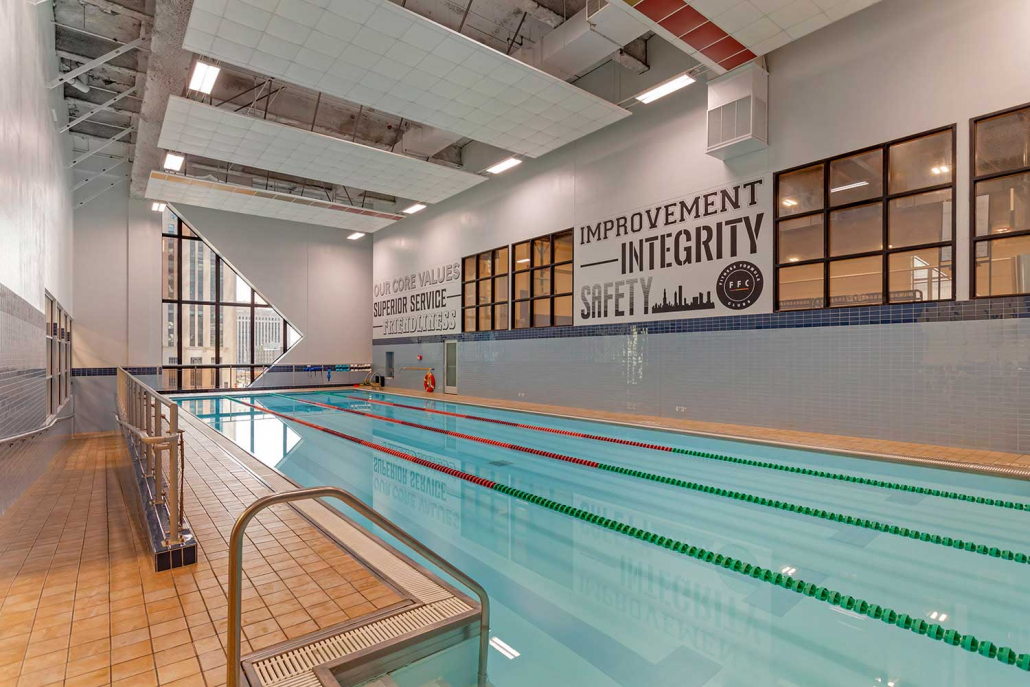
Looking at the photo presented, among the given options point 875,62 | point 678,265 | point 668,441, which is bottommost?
point 668,441

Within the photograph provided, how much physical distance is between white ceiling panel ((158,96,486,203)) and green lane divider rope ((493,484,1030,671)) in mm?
8056

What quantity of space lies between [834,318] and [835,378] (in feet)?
2.51

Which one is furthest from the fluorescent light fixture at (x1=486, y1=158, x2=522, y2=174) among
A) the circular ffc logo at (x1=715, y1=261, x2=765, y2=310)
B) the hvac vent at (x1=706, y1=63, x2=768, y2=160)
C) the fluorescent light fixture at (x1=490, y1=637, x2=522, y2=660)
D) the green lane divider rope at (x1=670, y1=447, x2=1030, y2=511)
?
the fluorescent light fixture at (x1=490, y1=637, x2=522, y2=660)

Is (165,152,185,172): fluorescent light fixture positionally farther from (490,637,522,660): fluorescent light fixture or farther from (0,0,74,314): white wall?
(490,637,522,660): fluorescent light fixture

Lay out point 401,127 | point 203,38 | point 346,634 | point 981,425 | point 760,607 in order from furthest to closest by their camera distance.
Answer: point 401,127 → point 203,38 → point 981,425 → point 760,607 → point 346,634

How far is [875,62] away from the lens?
631cm

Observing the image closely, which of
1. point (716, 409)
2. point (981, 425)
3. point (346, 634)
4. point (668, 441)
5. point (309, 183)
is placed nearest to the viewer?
point (346, 634)

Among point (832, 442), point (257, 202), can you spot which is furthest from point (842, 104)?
point (257, 202)

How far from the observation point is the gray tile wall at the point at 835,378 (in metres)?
5.49

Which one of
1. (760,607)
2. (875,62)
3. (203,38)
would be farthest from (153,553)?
(875,62)

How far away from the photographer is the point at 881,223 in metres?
6.55

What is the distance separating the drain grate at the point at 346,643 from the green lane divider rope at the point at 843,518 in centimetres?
292

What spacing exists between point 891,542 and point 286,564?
3601 mm

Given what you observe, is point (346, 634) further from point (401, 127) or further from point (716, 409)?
point (401, 127)
